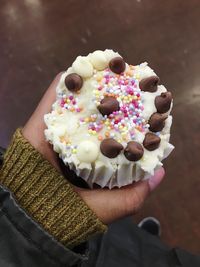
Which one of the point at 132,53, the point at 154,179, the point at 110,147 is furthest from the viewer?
the point at 132,53

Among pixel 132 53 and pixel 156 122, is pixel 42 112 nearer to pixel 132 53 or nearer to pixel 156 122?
pixel 156 122

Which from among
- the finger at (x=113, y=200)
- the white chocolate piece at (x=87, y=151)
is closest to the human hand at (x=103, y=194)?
the finger at (x=113, y=200)

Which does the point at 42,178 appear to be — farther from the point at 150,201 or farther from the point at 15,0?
the point at 15,0

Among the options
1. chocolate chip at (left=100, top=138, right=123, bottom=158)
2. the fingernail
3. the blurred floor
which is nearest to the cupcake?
chocolate chip at (left=100, top=138, right=123, bottom=158)

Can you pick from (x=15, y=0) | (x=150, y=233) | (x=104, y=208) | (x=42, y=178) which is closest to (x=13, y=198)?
(x=42, y=178)

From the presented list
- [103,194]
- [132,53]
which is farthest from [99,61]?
[132,53]

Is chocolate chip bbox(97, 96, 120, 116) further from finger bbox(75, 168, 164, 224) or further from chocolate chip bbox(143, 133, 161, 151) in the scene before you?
finger bbox(75, 168, 164, 224)
